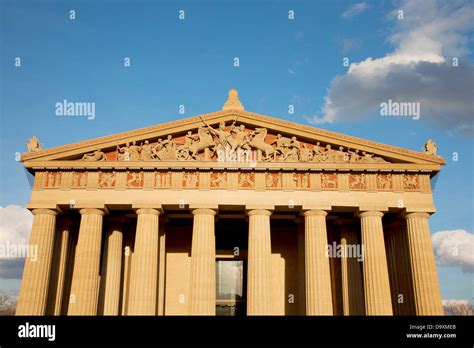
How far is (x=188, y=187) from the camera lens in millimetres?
27828

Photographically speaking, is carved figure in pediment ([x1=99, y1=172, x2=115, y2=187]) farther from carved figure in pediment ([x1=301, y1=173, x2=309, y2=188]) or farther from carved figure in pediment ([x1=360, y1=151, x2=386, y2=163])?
carved figure in pediment ([x1=360, y1=151, x2=386, y2=163])

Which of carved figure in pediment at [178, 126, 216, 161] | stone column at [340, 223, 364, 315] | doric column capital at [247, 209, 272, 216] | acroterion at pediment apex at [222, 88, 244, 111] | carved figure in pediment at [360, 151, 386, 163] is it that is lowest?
stone column at [340, 223, 364, 315]

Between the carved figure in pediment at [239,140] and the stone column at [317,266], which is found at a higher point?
the carved figure in pediment at [239,140]

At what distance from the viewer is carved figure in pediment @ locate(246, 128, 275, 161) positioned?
28391mm

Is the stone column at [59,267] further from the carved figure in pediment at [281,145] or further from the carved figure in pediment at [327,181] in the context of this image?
the carved figure in pediment at [327,181]

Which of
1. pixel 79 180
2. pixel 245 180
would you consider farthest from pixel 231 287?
pixel 79 180

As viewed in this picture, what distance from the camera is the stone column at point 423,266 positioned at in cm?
2603

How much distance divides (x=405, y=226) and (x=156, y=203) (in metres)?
14.2

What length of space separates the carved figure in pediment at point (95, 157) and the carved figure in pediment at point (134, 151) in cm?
156

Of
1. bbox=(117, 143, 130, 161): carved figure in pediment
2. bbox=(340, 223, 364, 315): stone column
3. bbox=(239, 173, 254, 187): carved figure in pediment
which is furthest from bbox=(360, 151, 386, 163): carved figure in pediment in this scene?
bbox=(117, 143, 130, 161): carved figure in pediment

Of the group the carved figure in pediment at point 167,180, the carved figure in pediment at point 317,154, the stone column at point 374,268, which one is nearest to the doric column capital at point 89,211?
the carved figure in pediment at point 167,180

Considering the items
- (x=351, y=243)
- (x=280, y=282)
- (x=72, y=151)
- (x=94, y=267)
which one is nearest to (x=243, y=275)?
(x=280, y=282)

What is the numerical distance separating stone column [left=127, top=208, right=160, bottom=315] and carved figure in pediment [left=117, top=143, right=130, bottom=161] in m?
3.15
